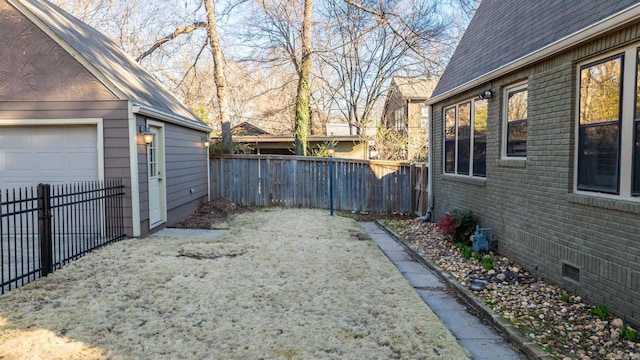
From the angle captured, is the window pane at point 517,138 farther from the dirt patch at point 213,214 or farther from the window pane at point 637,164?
the dirt patch at point 213,214

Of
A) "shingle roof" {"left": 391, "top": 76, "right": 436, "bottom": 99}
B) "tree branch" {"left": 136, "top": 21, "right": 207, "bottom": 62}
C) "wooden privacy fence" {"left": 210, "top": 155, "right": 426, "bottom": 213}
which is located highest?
"tree branch" {"left": 136, "top": 21, "right": 207, "bottom": 62}

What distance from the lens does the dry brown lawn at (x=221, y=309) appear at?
346 centimetres

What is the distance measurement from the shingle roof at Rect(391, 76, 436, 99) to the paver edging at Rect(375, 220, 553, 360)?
1713 cm

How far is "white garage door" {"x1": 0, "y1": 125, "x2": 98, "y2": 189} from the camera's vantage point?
7871 millimetres

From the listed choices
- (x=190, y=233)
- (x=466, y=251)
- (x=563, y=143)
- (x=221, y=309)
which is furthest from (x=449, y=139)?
(x=221, y=309)

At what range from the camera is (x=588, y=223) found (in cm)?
447

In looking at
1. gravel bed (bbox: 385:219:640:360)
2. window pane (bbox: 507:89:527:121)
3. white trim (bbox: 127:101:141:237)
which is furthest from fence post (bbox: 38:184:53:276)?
window pane (bbox: 507:89:527:121)

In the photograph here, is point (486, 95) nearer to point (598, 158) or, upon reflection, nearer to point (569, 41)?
point (569, 41)

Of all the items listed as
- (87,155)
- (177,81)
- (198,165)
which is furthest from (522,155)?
(177,81)

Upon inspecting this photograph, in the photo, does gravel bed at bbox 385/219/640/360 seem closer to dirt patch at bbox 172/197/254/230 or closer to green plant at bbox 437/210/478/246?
green plant at bbox 437/210/478/246

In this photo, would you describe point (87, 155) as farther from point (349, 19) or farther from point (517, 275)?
point (349, 19)

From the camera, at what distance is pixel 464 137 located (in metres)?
8.38

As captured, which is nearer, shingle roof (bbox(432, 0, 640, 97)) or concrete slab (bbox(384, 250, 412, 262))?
shingle roof (bbox(432, 0, 640, 97))

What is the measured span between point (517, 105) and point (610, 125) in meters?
2.15
